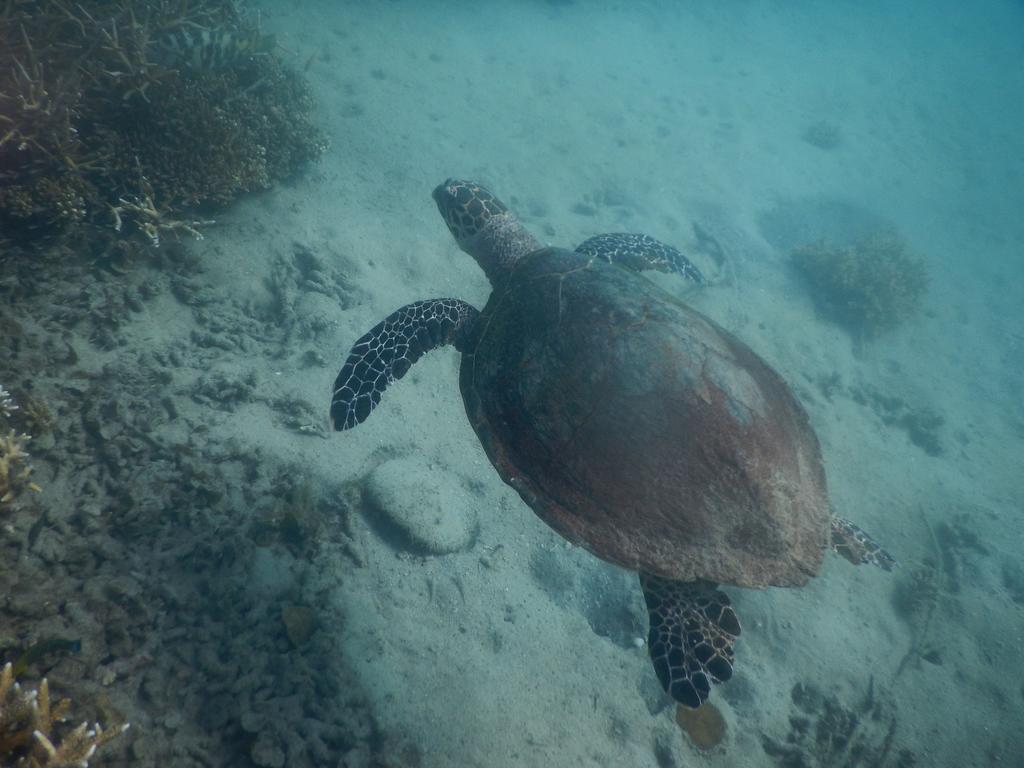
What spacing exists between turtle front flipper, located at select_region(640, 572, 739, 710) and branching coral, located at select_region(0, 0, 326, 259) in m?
7.39

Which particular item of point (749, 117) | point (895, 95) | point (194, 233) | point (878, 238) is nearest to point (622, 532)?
point (194, 233)

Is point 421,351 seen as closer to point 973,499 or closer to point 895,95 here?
point 973,499

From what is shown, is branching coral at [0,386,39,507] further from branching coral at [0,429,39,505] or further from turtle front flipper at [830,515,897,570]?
turtle front flipper at [830,515,897,570]

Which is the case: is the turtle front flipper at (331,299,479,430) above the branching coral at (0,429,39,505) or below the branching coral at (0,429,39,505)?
above

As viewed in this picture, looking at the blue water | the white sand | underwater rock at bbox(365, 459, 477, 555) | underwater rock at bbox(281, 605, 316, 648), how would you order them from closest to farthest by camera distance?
the blue water
underwater rock at bbox(281, 605, 316, 648)
the white sand
underwater rock at bbox(365, 459, 477, 555)

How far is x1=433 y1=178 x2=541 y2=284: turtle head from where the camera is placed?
254 inches

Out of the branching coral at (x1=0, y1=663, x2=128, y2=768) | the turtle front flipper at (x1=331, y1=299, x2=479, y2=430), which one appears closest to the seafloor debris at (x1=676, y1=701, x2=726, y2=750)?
the turtle front flipper at (x1=331, y1=299, x2=479, y2=430)

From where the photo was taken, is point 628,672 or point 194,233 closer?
point 628,672

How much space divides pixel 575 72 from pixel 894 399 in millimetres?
15865

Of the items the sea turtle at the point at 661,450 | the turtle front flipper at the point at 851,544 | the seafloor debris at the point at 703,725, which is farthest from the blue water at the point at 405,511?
the turtle front flipper at the point at 851,544

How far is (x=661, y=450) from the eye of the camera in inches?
139

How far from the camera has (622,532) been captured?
11.7 ft

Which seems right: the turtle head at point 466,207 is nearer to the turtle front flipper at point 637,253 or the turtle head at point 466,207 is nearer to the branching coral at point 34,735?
the turtle front flipper at point 637,253

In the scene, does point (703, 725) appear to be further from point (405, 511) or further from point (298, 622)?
point (298, 622)
